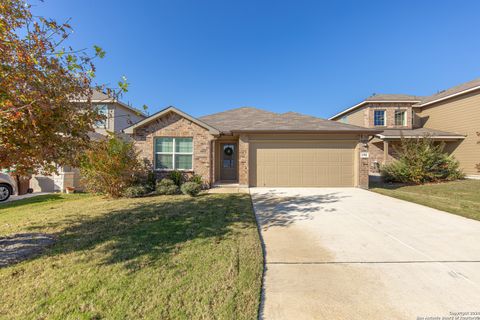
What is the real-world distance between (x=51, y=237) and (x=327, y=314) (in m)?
5.33

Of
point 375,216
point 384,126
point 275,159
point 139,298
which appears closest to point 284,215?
point 375,216

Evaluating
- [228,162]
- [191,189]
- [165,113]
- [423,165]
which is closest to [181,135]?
[165,113]

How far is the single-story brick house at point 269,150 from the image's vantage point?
1032 centimetres

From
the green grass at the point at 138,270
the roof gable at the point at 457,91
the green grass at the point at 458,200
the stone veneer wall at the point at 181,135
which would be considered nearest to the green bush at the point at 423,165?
the green grass at the point at 458,200

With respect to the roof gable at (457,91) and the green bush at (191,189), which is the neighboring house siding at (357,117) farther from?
the green bush at (191,189)

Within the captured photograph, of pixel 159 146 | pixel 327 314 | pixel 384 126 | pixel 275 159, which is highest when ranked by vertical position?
pixel 384 126

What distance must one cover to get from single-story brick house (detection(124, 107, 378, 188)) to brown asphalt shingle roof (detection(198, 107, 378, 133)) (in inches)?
2.1

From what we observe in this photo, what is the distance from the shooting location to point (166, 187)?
9195mm

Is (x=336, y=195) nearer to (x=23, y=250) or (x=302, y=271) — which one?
(x=302, y=271)

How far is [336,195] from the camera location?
8719 millimetres

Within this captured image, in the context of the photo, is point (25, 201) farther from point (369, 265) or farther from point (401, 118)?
point (401, 118)

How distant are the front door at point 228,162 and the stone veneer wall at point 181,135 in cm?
261

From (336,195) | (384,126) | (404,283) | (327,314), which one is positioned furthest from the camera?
(384,126)

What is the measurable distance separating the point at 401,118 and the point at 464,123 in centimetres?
393
